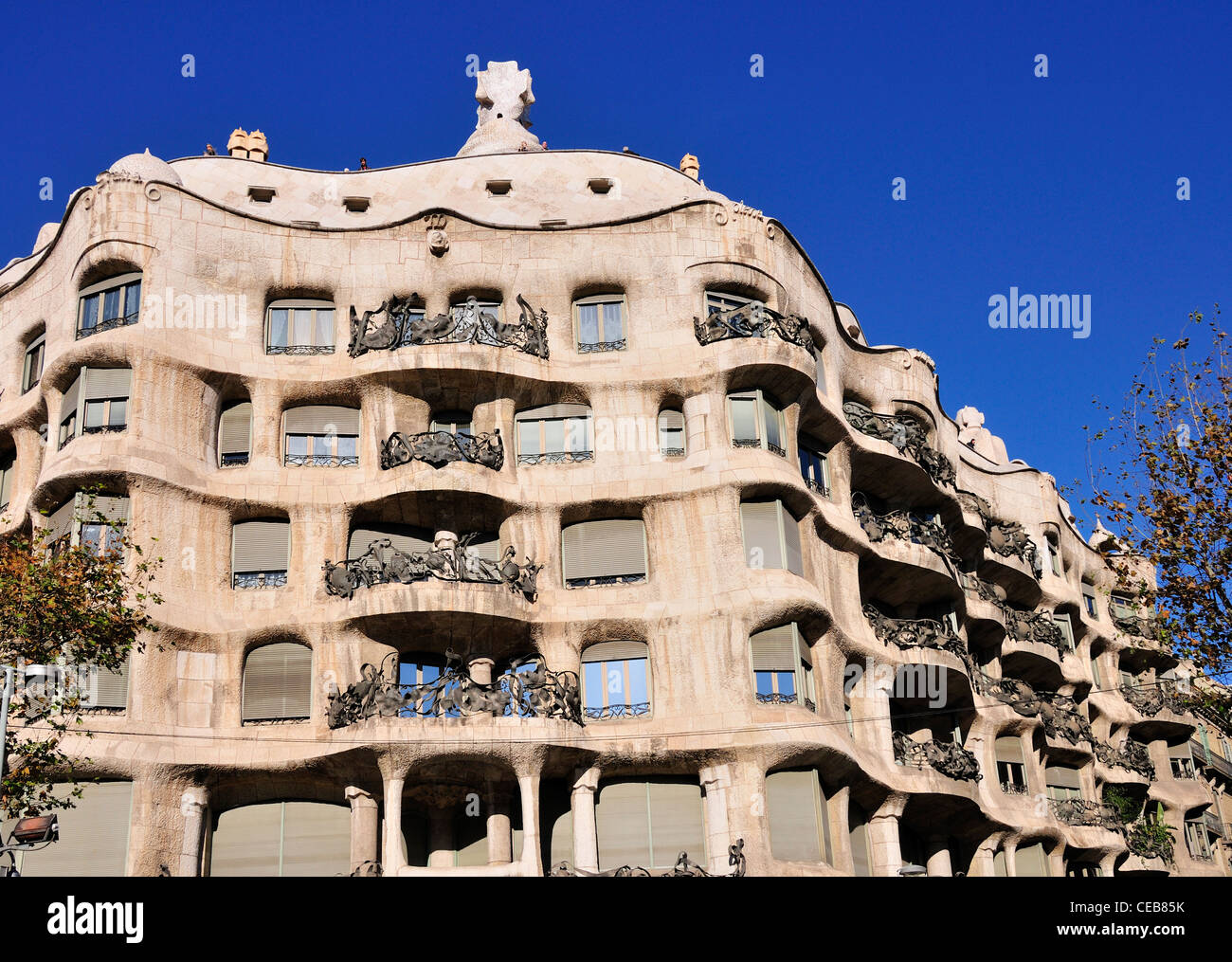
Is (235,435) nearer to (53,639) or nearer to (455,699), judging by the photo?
(455,699)

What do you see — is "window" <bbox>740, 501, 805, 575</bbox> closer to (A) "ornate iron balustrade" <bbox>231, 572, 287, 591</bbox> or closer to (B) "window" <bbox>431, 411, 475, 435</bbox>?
(B) "window" <bbox>431, 411, 475, 435</bbox>

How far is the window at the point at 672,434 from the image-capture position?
36.5 m

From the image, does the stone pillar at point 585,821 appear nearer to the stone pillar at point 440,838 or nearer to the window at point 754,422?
the stone pillar at point 440,838

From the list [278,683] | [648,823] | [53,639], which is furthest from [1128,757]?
A: [53,639]

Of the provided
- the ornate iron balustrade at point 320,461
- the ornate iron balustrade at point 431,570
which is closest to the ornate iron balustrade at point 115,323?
the ornate iron balustrade at point 320,461

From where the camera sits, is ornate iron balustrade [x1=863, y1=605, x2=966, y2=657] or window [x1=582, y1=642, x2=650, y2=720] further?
ornate iron balustrade [x1=863, y1=605, x2=966, y2=657]

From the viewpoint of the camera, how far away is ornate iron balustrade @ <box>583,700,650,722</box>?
112ft

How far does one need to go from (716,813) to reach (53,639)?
47.1 feet

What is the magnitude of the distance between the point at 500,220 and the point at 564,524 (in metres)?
10.0

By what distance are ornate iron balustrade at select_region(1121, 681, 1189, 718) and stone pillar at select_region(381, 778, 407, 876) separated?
35321mm

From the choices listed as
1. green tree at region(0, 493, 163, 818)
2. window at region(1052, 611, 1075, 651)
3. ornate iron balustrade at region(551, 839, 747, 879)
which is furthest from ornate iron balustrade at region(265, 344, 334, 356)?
window at region(1052, 611, 1075, 651)

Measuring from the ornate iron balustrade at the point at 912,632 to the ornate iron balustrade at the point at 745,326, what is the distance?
24.6ft

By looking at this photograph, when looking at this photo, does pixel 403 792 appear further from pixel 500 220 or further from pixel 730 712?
pixel 500 220
